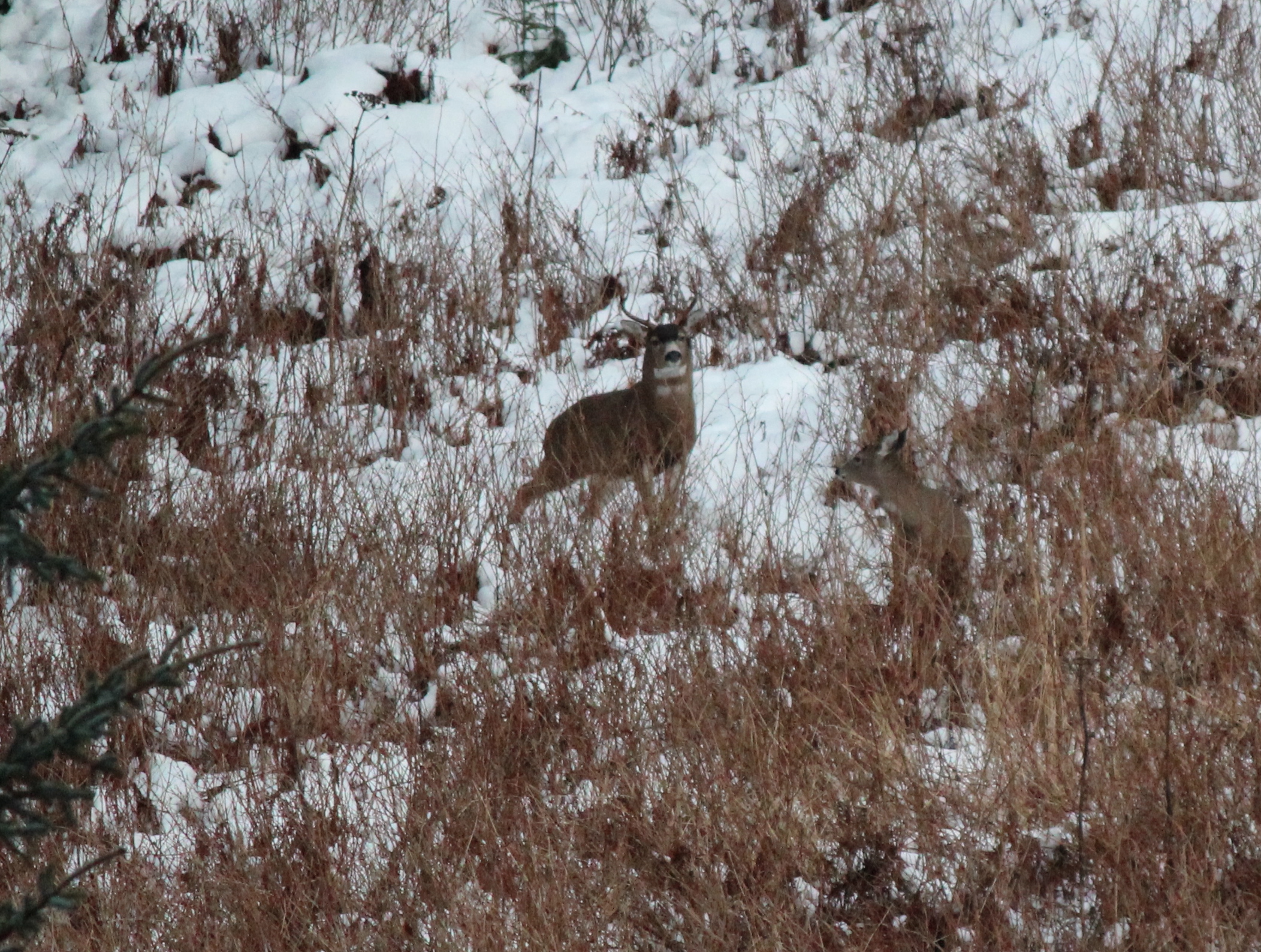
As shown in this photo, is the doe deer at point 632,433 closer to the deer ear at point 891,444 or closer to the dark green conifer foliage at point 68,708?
the deer ear at point 891,444

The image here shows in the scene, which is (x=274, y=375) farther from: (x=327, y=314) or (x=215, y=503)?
(x=215, y=503)

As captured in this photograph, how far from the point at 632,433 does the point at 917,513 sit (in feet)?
4.40

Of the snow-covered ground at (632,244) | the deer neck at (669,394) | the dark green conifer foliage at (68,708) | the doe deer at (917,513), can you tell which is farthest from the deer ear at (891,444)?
the dark green conifer foliage at (68,708)

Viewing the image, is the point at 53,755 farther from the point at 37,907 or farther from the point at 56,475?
the point at 56,475

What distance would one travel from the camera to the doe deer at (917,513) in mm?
4746

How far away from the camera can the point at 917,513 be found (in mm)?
4957

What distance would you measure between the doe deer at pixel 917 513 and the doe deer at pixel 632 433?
777mm

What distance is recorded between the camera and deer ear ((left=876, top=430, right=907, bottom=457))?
16.8 ft

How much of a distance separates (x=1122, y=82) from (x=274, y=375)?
4.97 m

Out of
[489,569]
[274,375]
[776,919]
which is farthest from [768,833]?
[274,375]

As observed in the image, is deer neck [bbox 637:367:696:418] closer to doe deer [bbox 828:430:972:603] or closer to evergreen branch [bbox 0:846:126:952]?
doe deer [bbox 828:430:972:603]

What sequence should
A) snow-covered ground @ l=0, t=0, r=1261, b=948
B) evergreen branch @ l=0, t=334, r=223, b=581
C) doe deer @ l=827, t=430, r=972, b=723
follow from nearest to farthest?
evergreen branch @ l=0, t=334, r=223, b=581
doe deer @ l=827, t=430, r=972, b=723
snow-covered ground @ l=0, t=0, r=1261, b=948

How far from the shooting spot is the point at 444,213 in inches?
324

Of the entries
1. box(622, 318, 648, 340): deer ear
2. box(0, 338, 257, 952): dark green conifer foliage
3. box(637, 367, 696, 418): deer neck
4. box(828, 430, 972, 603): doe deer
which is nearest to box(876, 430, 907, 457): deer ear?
box(828, 430, 972, 603): doe deer
